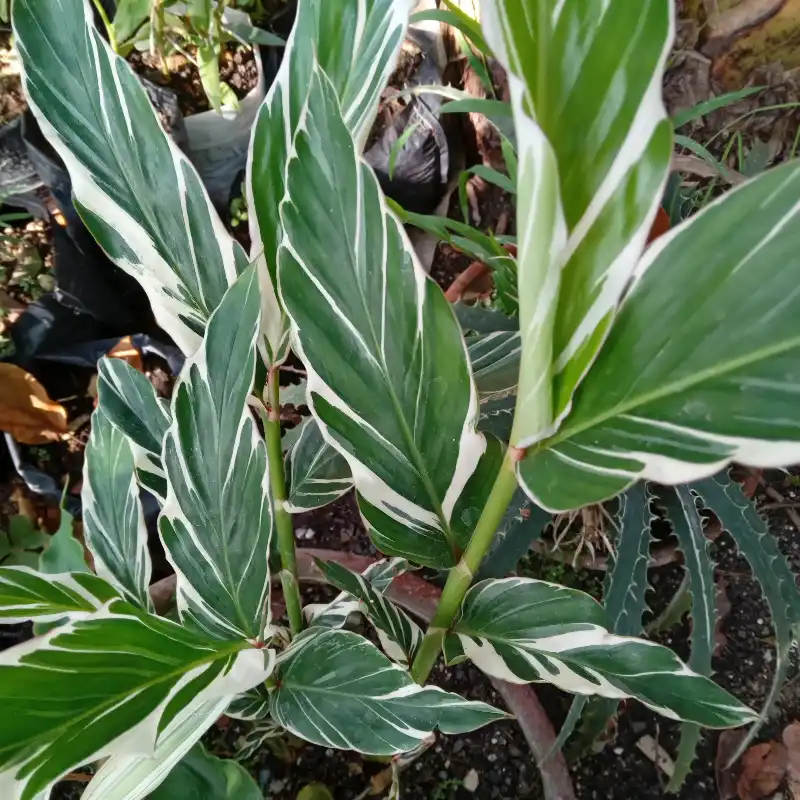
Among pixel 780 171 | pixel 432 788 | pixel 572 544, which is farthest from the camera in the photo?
pixel 572 544

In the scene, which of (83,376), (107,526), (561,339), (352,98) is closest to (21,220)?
(83,376)

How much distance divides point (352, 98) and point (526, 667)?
1.45 feet

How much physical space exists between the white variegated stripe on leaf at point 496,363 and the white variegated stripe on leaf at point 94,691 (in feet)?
1.06

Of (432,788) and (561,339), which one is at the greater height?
(561,339)

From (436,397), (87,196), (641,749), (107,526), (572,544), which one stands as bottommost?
(641,749)

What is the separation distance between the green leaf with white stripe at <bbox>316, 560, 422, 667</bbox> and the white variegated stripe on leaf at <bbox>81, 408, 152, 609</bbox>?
186 millimetres

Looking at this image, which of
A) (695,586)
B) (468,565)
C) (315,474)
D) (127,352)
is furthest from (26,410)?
(695,586)

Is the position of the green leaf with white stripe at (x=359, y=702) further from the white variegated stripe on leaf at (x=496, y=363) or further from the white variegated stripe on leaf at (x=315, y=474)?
the white variegated stripe on leaf at (x=496, y=363)

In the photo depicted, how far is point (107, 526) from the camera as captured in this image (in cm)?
67

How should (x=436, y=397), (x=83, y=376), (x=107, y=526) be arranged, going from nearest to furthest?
(x=436, y=397)
(x=107, y=526)
(x=83, y=376)

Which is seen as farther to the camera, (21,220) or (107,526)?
(21,220)

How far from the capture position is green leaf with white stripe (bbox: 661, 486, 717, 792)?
767mm

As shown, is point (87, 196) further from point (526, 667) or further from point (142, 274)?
point (526, 667)

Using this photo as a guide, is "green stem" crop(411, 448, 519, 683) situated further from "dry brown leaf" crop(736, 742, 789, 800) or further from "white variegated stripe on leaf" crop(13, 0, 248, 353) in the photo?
"dry brown leaf" crop(736, 742, 789, 800)
